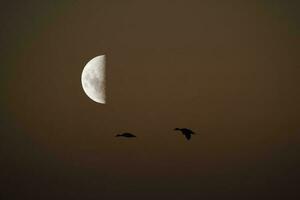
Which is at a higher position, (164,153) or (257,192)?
(164,153)

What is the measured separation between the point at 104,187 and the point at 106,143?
1.45 metres

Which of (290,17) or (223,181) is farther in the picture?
(223,181)

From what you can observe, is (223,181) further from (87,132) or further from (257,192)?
(87,132)

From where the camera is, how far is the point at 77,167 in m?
13.0

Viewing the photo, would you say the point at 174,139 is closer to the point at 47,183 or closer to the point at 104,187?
the point at 104,187

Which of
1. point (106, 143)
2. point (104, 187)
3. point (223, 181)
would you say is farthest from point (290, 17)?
point (104, 187)

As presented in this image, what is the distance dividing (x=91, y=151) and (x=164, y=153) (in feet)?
6.15

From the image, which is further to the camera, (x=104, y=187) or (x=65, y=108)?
(x=104, y=187)

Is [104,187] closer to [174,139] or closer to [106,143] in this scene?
[106,143]

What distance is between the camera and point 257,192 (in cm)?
1324

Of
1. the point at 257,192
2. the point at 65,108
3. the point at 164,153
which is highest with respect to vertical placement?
the point at 65,108

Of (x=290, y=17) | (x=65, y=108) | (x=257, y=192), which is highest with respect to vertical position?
(x=290, y=17)

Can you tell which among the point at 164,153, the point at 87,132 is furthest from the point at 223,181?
the point at 87,132

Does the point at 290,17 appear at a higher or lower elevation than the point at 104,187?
higher
